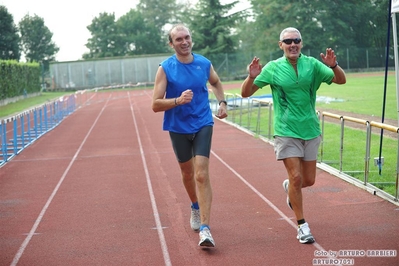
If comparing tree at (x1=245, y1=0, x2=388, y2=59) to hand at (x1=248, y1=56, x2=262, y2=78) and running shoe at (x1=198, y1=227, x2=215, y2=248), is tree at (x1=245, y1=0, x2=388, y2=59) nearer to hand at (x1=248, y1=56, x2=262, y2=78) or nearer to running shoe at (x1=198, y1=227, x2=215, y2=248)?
hand at (x1=248, y1=56, x2=262, y2=78)

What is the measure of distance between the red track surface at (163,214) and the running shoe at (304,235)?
0.07 m

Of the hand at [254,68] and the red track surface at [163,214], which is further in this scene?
the hand at [254,68]

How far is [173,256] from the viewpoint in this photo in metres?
6.46

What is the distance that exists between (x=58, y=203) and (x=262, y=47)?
57021mm

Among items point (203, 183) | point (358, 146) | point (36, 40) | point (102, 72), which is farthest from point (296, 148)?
point (36, 40)

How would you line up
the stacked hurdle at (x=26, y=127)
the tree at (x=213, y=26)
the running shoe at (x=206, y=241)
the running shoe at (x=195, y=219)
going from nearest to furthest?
the running shoe at (x=206, y=241), the running shoe at (x=195, y=219), the stacked hurdle at (x=26, y=127), the tree at (x=213, y=26)

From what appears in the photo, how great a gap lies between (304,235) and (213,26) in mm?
61328

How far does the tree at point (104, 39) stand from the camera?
3573 inches

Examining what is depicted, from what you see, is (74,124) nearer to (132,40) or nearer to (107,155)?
(107,155)

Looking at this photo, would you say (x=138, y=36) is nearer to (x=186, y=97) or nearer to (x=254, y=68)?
(x=254, y=68)

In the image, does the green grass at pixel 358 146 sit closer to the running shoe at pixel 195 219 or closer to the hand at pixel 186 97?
the running shoe at pixel 195 219

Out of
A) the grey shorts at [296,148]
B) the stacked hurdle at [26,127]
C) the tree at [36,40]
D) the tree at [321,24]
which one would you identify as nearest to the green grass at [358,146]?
the grey shorts at [296,148]

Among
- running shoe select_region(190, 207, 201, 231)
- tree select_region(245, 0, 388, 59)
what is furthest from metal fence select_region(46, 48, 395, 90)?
running shoe select_region(190, 207, 201, 231)

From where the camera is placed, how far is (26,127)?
2422cm
